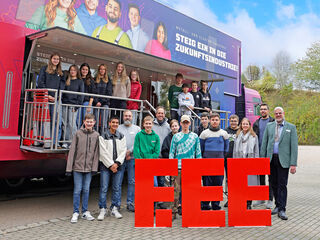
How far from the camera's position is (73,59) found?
6762 millimetres

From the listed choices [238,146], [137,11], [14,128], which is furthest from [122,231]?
[137,11]

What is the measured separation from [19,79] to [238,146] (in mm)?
3979

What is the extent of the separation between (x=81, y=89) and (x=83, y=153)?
1387 millimetres

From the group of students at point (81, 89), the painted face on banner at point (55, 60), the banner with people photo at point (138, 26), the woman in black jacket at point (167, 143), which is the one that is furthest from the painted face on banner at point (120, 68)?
the woman in black jacket at point (167, 143)

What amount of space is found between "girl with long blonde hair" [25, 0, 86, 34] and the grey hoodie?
6.11 ft

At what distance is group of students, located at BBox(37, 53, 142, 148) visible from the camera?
5.35m

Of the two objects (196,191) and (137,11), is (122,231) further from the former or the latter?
(137,11)

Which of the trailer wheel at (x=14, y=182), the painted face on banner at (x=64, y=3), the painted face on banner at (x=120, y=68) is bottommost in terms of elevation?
the trailer wheel at (x=14, y=182)

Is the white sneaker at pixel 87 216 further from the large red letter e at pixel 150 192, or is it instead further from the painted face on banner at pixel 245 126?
the painted face on banner at pixel 245 126

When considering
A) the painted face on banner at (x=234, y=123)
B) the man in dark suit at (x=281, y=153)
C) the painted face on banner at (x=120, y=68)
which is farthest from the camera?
the painted face on banner at (x=120, y=68)

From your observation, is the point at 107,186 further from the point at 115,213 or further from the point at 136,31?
the point at 136,31

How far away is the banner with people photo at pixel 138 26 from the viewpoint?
202 inches

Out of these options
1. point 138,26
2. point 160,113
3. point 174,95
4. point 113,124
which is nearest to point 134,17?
point 138,26

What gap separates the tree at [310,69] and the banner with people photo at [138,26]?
32.1m
